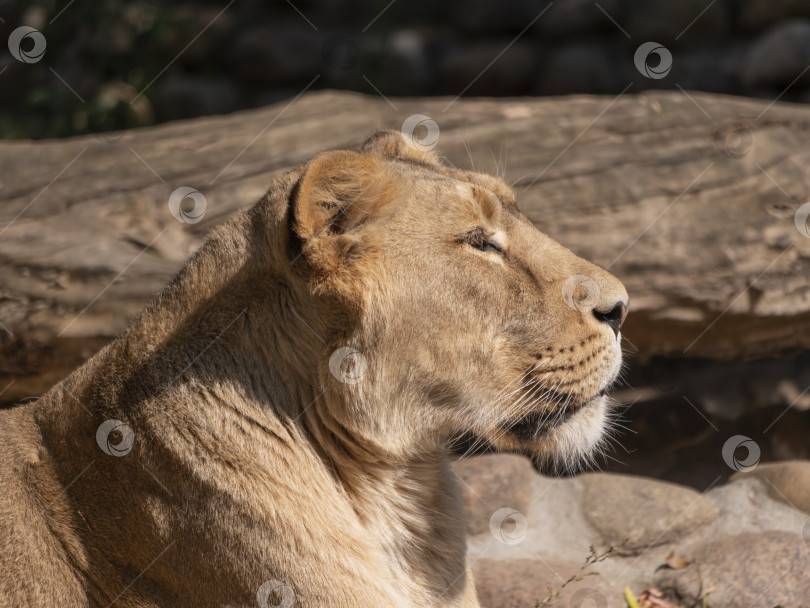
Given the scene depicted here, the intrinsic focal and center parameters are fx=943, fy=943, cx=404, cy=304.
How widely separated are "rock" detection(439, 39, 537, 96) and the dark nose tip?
618 cm

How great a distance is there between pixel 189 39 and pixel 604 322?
8099 millimetres

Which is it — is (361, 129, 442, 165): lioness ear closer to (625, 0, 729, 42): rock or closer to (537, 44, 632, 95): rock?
(537, 44, 632, 95): rock


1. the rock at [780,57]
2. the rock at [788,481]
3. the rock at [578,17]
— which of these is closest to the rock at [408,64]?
the rock at [578,17]

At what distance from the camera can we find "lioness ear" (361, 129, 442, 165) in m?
3.16

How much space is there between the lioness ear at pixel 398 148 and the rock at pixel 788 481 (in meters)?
2.42

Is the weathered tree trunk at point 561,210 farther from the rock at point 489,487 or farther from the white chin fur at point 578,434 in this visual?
the white chin fur at point 578,434

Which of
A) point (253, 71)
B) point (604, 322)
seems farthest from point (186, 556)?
point (253, 71)

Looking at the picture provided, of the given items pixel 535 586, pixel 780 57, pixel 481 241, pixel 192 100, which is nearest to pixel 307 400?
pixel 481 241

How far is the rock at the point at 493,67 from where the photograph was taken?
8.73m

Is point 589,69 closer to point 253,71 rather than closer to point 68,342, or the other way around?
point 253,71

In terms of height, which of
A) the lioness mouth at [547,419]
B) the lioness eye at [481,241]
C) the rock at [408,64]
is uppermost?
the rock at [408,64]

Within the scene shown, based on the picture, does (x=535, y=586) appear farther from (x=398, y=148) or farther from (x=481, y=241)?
(x=398, y=148)

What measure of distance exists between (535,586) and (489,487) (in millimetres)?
766

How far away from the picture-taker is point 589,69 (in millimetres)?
8320
